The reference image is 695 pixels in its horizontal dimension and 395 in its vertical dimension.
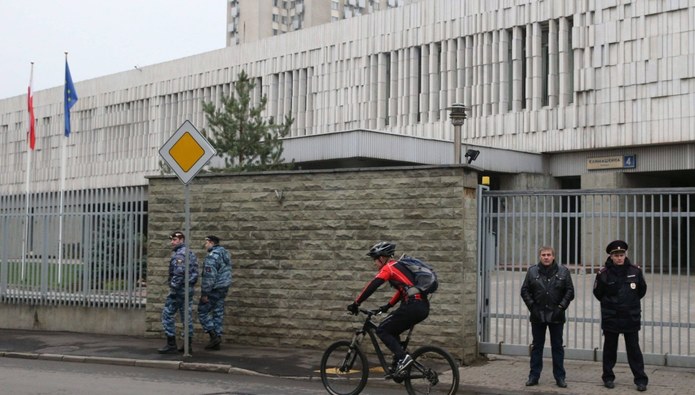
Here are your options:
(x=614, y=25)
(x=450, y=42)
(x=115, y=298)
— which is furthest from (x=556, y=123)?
(x=115, y=298)

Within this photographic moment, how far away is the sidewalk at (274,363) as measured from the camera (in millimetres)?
10422

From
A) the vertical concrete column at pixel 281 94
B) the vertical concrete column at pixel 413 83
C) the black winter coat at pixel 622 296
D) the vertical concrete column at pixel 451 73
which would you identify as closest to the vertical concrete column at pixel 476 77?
the vertical concrete column at pixel 451 73

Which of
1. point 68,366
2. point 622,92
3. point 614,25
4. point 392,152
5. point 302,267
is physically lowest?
point 68,366

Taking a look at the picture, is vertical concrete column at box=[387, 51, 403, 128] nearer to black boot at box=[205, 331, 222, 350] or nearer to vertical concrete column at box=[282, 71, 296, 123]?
vertical concrete column at box=[282, 71, 296, 123]

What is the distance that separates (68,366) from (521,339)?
6.17 metres

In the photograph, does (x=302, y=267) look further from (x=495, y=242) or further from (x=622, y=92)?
(x=622, y=92)

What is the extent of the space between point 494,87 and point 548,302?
110 feet

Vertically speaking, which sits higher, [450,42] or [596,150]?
[450,42]

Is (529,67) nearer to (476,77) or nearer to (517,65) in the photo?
(517,65)

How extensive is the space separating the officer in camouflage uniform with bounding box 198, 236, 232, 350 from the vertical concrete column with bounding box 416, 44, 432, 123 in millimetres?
33651

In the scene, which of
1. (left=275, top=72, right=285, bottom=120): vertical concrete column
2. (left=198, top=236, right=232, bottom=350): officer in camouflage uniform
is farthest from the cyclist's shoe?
(left=275, top=72, right=285, bottom=120): vertical concrete column

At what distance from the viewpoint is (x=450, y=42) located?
45.3 m

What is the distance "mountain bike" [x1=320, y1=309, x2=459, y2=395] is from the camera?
917 centimetres

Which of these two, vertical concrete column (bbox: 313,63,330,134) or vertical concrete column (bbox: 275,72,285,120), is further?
vertical concrete column (bbox: 275,72,285,120)
